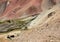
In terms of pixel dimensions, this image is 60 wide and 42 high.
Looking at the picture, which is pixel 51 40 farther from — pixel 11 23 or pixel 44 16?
pixel 11 23

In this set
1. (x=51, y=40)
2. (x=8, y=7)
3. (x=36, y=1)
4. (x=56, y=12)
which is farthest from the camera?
(x=8, y=7)

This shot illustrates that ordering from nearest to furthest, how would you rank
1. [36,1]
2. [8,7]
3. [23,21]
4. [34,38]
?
[34,38] → [23,21] → [36,1] → [8,7]

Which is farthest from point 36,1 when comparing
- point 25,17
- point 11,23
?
point 11,23

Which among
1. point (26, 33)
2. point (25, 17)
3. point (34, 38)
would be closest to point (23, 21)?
point (25, 17)

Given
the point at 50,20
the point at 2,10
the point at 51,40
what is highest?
the point at 2,10

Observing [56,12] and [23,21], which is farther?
[23,21]

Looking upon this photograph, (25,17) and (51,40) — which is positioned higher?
(25,17)

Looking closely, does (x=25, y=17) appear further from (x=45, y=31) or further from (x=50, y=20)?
(x=45, y=31)

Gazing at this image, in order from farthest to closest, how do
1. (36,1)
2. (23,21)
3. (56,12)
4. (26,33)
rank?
1. (36,1)
2. (23,21)
3. (56,12)
4. (26,33)

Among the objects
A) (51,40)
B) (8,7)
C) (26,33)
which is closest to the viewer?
A: (51,40)
